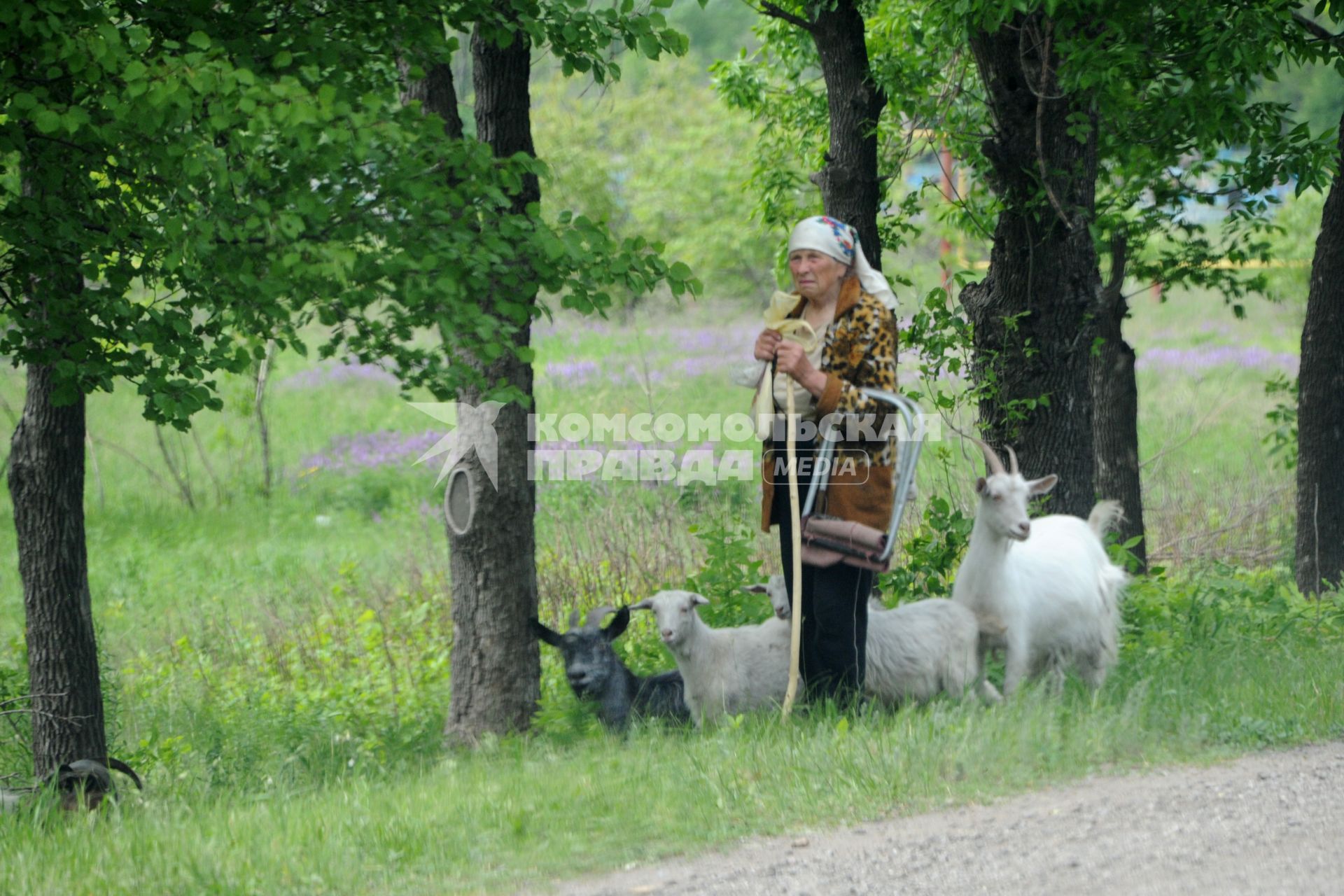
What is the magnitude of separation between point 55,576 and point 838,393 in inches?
179

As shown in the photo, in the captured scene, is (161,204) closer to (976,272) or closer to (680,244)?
(976,272)

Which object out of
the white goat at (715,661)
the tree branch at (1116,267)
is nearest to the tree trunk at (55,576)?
the white goat at (715,661)

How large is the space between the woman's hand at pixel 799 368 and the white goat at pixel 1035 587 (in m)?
1.30

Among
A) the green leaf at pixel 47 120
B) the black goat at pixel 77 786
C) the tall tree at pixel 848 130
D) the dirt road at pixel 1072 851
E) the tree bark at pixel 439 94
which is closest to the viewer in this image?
the dirt road at pixel 1072 851

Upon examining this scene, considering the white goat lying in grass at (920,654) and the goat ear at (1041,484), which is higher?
the goat ear at (1041,484)

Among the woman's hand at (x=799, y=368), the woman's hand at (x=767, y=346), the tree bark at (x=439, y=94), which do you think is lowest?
the woman's hand at (x=799, y=368)

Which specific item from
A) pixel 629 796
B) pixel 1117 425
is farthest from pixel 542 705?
pixel 1117 425

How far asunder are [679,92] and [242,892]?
36.8m

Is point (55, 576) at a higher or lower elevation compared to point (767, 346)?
lower

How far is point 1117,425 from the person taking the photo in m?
12.2

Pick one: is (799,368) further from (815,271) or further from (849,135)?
(849,135)

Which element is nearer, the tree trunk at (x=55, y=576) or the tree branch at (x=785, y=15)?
the tree trunk at (x=55, y=576)

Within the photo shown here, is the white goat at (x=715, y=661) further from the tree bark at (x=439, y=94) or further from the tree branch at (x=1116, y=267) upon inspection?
the tree branch at (x=1116, y=267)

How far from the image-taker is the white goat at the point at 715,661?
6.95 meters
